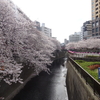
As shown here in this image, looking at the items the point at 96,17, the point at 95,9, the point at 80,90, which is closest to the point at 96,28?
the point at 96,17

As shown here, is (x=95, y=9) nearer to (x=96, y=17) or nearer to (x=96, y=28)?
(x=96, y=17)

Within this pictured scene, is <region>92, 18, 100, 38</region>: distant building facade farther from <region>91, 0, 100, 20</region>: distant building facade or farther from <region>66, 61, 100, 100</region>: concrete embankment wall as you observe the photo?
<region>66, 61, 100, 100</region>: concrete embankment wall

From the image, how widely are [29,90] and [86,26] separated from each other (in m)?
86.7

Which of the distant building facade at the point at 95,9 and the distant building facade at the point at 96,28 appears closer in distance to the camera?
the distant building facade at the point at 95,9

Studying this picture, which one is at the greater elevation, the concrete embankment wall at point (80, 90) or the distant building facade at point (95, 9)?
the distant building facade at point (95, 9)

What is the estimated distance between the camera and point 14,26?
28.4 ft

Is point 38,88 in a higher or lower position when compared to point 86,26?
lower

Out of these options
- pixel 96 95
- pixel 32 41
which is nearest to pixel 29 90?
pixel 32 41

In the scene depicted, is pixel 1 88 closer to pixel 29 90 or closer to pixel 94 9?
pixel 29 90

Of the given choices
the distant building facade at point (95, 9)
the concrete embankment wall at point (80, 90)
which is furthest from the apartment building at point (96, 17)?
the concrete embankment wall at point (80, 90)

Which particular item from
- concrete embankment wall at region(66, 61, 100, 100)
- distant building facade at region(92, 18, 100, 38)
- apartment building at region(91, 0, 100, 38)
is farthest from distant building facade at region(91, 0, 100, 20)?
concrete embankment wall at region(66, 61, 100, 100)

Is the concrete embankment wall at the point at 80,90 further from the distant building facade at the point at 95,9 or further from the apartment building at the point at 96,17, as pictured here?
the distant building facade at the point at 95,9

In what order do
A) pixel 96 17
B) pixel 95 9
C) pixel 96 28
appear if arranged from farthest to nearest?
pixel 96 28 < pixel 96 17 < pixel 95 9

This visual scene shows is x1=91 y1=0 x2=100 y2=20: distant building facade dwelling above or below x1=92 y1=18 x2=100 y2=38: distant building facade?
above
